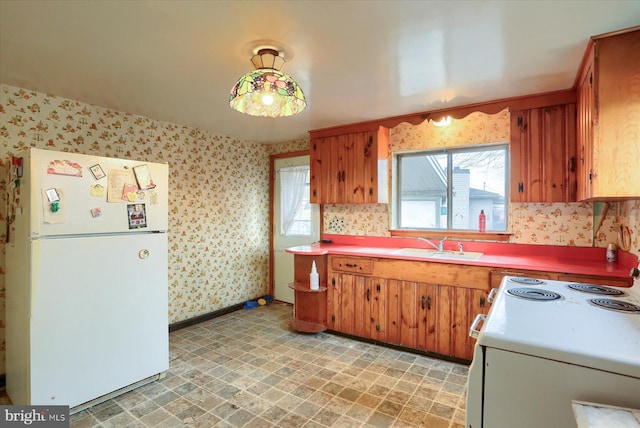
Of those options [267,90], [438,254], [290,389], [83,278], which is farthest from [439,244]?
[83,278]

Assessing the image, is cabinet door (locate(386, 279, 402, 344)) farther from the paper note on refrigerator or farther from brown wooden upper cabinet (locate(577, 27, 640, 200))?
the paper note on refrigerator

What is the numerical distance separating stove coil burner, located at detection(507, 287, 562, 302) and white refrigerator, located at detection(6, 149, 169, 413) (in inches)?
91.5

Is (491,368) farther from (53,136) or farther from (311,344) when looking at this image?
(53,136)

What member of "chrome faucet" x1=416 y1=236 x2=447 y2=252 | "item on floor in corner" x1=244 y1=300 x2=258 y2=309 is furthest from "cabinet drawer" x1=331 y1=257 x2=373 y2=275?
"item on floor in corner" x1=244 y1=300 x2=258 y2=309

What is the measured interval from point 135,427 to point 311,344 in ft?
5.04

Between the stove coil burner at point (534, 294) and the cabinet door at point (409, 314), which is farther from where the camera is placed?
the cabinet door at point (409, 314)

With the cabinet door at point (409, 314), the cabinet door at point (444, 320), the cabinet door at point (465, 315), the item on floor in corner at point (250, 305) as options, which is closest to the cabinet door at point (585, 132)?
the cabinet door at point (465, 315)

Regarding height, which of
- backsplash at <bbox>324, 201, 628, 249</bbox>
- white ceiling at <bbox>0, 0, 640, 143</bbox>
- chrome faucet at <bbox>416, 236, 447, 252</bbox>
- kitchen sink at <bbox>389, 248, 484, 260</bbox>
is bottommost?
kitchen sink at <bbox>389, 248, 484, 260</bbox>

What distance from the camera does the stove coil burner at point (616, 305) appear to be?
4.33 feet

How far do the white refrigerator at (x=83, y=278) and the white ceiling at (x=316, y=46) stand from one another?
0.64 meters

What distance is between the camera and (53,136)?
2553 mm

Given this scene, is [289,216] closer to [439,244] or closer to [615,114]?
[439,244]

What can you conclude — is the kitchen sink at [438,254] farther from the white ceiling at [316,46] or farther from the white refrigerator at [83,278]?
the white refrigerator at [83,278]

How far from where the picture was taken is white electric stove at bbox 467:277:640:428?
3.02 feet
